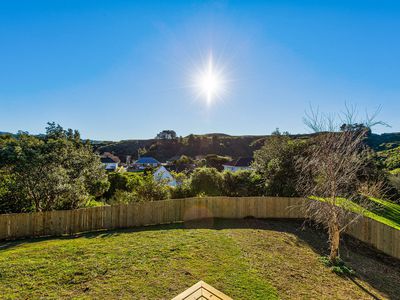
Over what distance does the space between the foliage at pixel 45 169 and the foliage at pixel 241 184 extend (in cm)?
913

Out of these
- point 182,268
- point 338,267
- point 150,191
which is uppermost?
point 150,191

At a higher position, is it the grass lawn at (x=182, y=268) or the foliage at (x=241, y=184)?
the foliage at (x=241, y=184)

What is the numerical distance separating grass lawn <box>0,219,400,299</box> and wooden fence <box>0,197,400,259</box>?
0.92m

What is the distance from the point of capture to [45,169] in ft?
38.2

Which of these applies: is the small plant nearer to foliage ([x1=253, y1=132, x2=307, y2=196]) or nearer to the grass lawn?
the grass lawn

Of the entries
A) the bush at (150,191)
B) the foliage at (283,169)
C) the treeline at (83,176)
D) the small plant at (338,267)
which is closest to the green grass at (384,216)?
the treeline at (83,176)

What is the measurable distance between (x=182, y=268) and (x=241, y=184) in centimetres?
1045

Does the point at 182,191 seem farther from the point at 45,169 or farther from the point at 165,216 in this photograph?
the point at 45,169

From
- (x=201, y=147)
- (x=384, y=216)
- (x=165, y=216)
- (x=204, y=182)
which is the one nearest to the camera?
(x=165, y=216)

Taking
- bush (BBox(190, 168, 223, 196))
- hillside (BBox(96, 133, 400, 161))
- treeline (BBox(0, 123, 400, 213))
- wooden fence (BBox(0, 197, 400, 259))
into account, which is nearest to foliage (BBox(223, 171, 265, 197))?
treeline (BBox(0, 123, 400, 213))

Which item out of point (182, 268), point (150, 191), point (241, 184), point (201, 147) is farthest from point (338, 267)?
point (201, 147)

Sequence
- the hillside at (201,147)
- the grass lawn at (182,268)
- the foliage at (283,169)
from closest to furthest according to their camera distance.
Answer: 1. the grass lawn at (182,268)
2. the foliage at (283,169)
3. the hillside at (201,147)

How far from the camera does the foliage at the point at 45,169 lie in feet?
34.6

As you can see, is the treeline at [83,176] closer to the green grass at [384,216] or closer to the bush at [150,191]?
the bush at [150,191]
